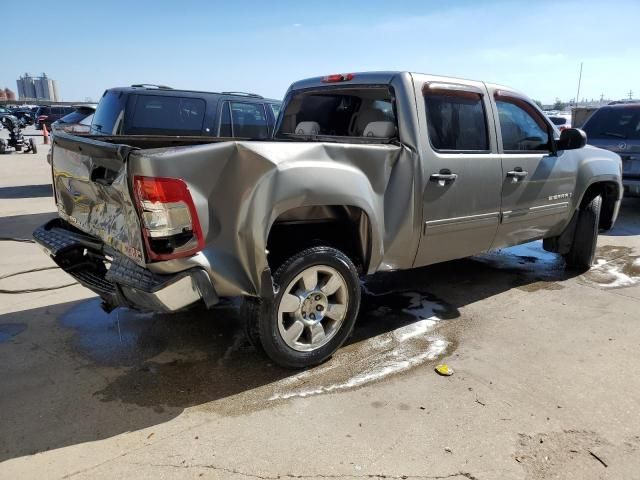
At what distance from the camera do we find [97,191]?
3.13 meters

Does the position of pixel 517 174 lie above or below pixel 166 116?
below

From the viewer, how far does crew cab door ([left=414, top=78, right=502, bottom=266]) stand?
151 inches

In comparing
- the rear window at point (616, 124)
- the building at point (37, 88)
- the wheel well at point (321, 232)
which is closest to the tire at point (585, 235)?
the wheel well at point (321, 232)

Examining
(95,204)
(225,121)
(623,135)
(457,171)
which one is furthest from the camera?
(623,135)

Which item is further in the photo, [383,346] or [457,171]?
[457,171]

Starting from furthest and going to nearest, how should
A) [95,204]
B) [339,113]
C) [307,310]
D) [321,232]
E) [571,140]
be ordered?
[571,140] → [339,113] → [321,232] → [307,310] → [95,204]

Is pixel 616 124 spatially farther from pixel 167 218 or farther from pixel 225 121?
pixel 167 218

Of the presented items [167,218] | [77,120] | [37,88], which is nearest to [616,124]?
[167,218]

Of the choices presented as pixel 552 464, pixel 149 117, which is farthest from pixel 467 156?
pixel 149 117

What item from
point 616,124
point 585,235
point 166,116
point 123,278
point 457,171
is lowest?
point 585,235

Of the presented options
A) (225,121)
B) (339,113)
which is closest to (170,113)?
(225,121)

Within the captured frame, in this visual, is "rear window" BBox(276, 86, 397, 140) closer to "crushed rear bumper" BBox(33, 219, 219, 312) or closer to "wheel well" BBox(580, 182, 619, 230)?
"crushed rear bumper" BBox(33, 219, 219, 312)

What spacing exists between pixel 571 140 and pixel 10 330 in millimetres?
5258

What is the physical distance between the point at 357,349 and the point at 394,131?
64.9 inches
